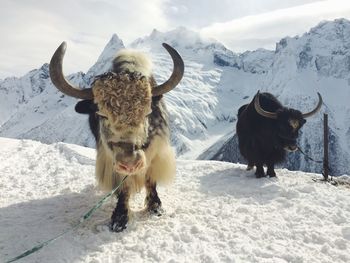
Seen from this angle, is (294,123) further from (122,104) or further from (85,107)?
(122,104)

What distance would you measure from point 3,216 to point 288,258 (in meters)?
3.75

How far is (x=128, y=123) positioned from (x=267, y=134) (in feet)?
16.1

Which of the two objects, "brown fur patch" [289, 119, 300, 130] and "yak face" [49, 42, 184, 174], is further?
"brown fur patch" [289, 119, 300, 130]

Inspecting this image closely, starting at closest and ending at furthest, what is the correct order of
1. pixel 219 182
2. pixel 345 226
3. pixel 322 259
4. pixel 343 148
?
pixel 322 259 < pixel 345 226 < pixel 219 182 < pixel 343 148

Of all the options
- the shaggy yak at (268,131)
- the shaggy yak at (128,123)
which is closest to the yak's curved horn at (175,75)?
the shaggy yak at (128,123)

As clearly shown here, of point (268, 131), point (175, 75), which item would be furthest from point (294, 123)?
point (175, 75)

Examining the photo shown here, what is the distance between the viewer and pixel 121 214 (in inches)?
254

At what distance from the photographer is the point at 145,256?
5625 millimetres

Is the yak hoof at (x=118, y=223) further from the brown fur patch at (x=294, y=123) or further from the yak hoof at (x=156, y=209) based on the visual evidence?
the brown fur patch at (x=294, y=123)

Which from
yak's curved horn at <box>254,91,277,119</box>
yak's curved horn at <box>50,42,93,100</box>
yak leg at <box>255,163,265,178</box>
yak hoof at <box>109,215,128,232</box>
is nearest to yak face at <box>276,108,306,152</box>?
yak's curved horn at <box>254,91,277,119</box>

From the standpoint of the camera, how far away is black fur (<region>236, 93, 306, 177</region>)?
31.3ft

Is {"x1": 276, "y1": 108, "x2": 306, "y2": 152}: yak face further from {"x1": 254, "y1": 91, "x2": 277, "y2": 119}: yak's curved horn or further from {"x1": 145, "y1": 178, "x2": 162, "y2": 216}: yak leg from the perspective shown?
{"x1": 145, "y1": 178, "x2": 162, "y2": 216}: yak leg

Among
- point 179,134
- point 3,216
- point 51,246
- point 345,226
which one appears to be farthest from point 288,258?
point 179,134

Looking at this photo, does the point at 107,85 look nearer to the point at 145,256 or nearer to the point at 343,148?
the point at 145,256
